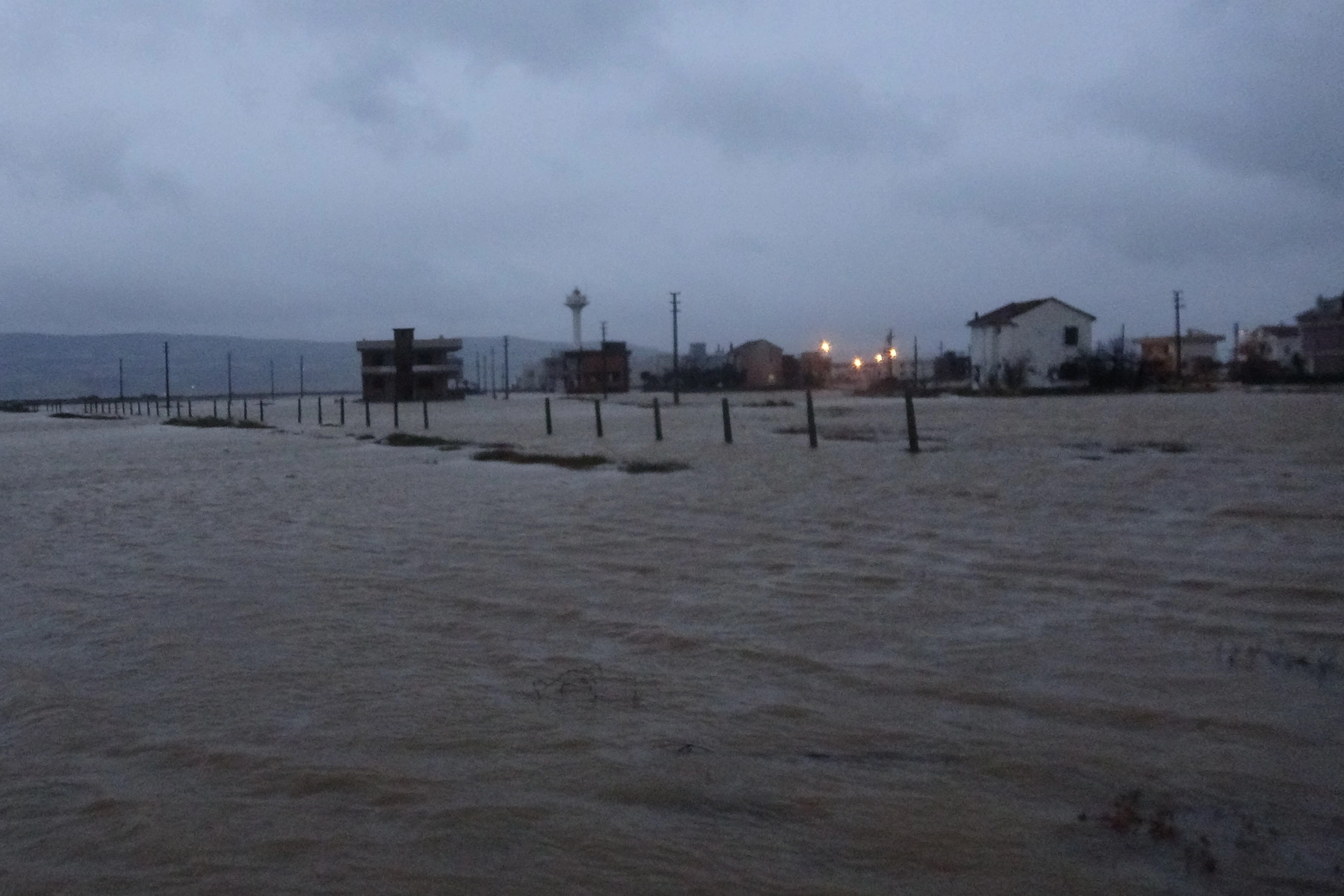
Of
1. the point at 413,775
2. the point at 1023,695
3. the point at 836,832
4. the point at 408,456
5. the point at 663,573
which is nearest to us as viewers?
the point at 836,832

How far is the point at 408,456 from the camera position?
21969 mm

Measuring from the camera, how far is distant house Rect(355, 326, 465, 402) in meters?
75.1

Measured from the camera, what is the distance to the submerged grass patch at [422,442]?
24.4 meters

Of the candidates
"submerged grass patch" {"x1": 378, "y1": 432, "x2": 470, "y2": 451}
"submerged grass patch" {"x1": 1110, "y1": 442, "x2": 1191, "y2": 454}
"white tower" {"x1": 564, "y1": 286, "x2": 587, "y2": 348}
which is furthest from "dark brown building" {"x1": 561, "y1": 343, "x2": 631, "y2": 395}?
"submerged grass patch" {"x1": 1110, "y1": 442, "x2": 1191, "y2": 454}

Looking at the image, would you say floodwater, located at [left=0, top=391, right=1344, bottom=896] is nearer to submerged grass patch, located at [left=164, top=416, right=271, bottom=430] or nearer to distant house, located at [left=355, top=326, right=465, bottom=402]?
submerged grass patch, located at [left=164, top=416, right=271, bottom=430]

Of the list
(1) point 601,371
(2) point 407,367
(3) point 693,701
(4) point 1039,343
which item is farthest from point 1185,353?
(3) point 693,701

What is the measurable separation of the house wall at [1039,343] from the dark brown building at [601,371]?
3437 cm

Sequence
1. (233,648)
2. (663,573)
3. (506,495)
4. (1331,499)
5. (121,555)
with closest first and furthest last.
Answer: (233,648), (663,573), (121,555), (1331,499), (506,495)

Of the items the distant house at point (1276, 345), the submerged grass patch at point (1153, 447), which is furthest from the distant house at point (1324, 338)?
the submerged grass patch at point (1153, 447)

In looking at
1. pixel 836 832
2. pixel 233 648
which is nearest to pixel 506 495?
pixel 233 648

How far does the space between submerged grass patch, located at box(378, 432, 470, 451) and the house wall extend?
1511 inches

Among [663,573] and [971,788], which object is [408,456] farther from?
[971,788]

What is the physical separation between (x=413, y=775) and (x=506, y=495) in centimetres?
970

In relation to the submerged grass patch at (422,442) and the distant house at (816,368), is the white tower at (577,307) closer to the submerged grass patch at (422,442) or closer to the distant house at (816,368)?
the distant house at (816,368)
